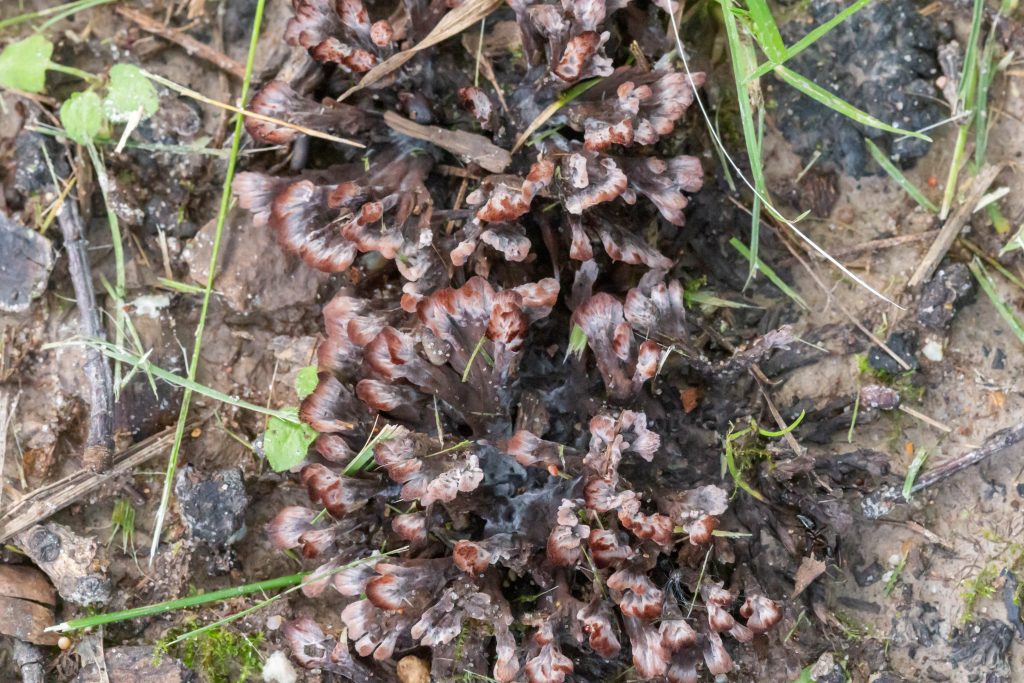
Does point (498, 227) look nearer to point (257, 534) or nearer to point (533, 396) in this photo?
point (533, 396)

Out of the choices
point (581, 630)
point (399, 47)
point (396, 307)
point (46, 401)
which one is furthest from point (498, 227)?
point (46, 401)

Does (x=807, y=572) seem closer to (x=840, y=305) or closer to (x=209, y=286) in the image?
(x=840, y=305)

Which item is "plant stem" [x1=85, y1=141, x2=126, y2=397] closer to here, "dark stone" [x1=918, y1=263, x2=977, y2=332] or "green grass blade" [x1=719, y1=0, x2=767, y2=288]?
"green grass blade" [x1=719, y1=0, x2=767, y2=288]

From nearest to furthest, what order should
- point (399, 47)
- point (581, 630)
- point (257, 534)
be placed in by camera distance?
point (581, 630) < point (399, 47) < point (257, 534)

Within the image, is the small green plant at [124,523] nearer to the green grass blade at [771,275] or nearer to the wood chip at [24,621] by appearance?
the wood chip at [24,621]

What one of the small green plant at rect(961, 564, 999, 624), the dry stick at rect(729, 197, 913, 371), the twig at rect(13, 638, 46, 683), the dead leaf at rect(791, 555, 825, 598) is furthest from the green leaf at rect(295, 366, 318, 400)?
the small green plant at rect(961, 564, 999, 624)
